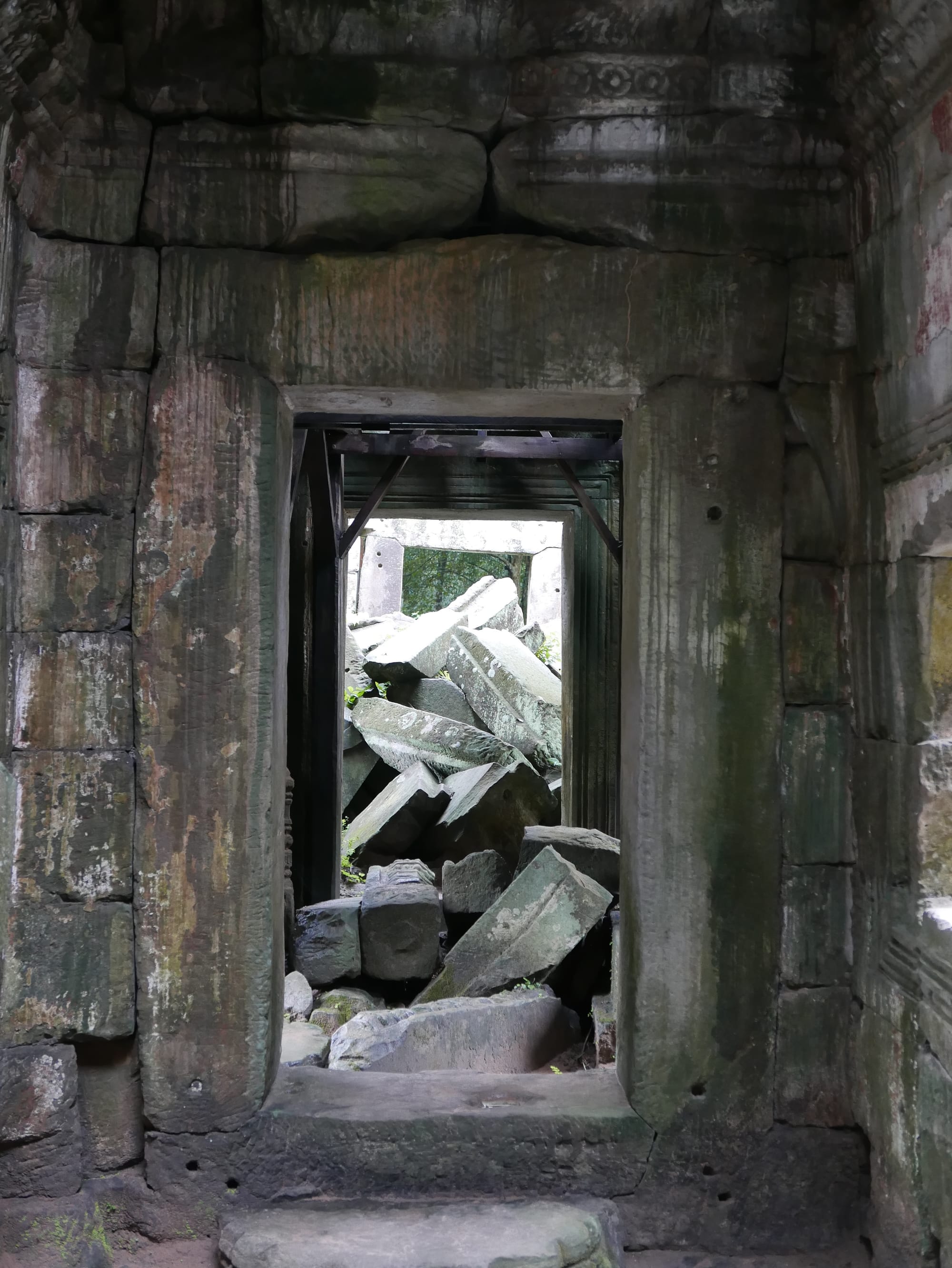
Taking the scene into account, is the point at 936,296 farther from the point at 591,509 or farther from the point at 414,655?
the point at 414,655

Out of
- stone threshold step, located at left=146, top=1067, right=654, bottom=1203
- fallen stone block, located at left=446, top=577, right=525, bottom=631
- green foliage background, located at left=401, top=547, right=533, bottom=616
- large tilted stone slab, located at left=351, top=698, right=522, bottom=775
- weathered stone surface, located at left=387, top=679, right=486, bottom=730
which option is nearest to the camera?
stone threshold step, located at left=146, top=1067, right=654, bottom=1203

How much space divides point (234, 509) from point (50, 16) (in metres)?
1.16

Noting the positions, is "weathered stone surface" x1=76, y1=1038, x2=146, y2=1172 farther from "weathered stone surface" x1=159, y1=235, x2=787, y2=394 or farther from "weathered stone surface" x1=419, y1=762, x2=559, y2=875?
"weathered stone surface" x1=419, y1=762, x2=559, y2=875

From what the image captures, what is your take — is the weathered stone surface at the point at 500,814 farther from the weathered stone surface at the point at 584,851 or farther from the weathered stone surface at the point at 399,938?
the weathered stone surface at the point at 399,938

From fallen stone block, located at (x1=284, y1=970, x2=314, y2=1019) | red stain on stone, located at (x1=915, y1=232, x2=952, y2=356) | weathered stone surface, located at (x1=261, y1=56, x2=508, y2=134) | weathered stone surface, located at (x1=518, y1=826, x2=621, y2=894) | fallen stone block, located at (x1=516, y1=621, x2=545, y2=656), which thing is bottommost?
fallen stone block, located at (x1=284, y1=970, x2=314, y2=1019)

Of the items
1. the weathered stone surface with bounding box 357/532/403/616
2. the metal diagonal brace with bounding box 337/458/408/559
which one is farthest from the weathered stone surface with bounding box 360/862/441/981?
the weathered stone surface with bounding box 357/532/403/616

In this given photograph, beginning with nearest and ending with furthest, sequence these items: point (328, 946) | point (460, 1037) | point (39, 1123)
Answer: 1. point (39, 1123)
2. point (460, 1037)
3. point (328, 946)

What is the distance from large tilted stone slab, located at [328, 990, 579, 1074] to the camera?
377 cm

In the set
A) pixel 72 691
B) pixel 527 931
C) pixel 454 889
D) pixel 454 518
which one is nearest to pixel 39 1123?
pixel 72 691

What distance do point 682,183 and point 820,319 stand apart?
0.53m

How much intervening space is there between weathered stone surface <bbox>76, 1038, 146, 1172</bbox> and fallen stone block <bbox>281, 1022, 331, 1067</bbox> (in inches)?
35.0

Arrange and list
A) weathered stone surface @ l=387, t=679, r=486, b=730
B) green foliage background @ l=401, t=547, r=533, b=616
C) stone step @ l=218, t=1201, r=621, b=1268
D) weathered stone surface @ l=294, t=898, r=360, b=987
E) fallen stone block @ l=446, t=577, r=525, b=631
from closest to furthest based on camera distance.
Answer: stone step @ l=218, t=1201, r=621, b=1268 → weathered stone surface @ l=294, t=898, r=360, b=987 → weathered stone surface @ l=387, t=679, r=486, b=730 → fallen stone block @ l=446, t=577, r=525, b=631 → green foliage background @ l=401, t=547, r=533, b=616

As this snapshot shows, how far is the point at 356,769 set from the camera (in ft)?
33.1

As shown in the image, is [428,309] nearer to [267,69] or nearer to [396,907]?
[267,69]
